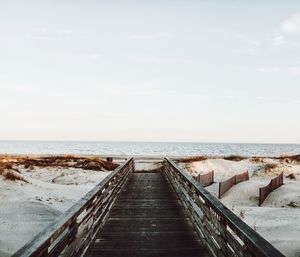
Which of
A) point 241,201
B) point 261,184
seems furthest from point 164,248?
point 261,184

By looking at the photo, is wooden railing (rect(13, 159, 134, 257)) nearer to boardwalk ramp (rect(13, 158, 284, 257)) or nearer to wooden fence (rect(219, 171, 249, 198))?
boardwalk ramp (rect(13, 158, 284, 257))

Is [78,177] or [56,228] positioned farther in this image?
[78,177]

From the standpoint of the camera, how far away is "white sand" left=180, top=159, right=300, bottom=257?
834 centimetres

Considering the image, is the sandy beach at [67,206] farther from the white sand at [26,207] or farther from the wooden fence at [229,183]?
the wooden fence at [229,183]

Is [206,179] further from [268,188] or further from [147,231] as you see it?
[147,231]

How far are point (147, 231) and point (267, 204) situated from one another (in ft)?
30.3

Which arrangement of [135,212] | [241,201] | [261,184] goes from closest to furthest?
[135,212] → [241,201] → [261,184]

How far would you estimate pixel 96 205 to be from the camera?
20.1 ft

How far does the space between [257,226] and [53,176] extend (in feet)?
45.5

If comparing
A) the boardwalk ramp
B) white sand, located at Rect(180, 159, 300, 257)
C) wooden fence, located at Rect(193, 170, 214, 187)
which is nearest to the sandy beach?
white sand, located at Rect(180, 159, 300, 257)

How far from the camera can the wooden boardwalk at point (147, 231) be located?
17.8 ft

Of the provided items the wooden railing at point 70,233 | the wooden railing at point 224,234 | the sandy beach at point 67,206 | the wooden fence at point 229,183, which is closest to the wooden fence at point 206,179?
the sandy beach at point 67,206

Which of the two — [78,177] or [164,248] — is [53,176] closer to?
[78,177]

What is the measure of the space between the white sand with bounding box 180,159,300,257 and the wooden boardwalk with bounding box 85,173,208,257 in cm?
222
